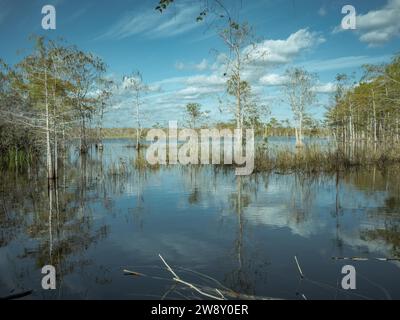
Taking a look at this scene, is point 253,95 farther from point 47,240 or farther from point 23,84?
point 47,240

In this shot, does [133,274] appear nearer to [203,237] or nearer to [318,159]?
[203,237]

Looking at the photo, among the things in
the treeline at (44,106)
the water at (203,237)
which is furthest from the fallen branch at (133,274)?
the treeline at (44,106)

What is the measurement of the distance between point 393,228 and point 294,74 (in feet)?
124

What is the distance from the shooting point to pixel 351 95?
42.1m

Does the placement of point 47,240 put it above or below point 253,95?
below

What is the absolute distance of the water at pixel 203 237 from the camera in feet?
14.8

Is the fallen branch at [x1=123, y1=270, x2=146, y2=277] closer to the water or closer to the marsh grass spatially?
the water

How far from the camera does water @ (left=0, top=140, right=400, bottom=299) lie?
14.8ft

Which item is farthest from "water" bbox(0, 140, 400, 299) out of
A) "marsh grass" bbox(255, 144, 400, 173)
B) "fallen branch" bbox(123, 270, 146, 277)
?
→ "marsh grass" bbox(255, 144, 400, 173)

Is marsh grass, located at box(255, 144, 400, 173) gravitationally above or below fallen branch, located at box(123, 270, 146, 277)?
above

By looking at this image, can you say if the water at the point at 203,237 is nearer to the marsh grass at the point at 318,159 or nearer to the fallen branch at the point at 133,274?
the fallen branch at the point at 133,274

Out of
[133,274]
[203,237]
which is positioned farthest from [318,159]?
[133,274]
